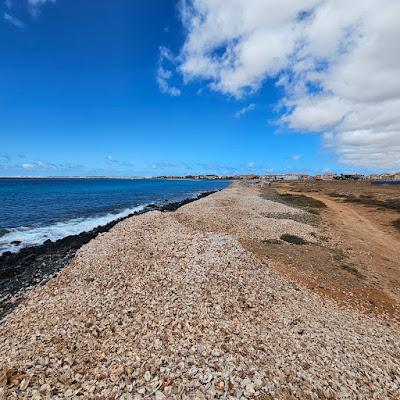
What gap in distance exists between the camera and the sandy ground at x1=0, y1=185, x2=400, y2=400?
8.07m

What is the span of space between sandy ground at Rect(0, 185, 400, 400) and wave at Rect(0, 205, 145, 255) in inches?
562

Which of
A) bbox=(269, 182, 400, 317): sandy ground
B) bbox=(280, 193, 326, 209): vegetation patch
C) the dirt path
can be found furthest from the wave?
bbox=(280, 193, 326, 209): vegetation patch

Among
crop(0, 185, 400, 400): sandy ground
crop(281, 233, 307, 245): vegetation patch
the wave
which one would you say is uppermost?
crop(0, 185, 400, 400): sandy ground

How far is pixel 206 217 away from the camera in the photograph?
108ft

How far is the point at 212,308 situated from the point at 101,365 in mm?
4931

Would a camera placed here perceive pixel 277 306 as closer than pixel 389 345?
No

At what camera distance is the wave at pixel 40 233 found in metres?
27.3

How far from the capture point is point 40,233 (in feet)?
106

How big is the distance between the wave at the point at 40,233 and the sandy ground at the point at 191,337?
14264 millimetres

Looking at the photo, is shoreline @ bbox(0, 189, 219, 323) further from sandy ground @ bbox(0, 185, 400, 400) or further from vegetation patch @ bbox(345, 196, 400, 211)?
vegetation patch @ bbox(345, 196, 400, 211)

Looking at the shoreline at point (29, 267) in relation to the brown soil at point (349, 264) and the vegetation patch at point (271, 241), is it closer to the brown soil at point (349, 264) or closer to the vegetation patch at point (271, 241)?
the brown soil at point (349, 264)

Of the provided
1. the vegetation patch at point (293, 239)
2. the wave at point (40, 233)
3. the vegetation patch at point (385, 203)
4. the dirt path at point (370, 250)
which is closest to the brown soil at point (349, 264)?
the dirt path at point (370, 250)

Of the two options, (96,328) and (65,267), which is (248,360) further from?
(65,267)

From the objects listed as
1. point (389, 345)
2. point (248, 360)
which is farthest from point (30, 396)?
point (389, 345)
